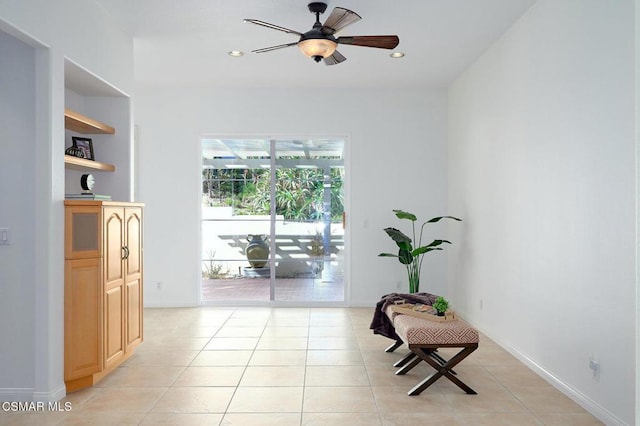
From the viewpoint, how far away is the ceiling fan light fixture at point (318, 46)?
12.1 ft

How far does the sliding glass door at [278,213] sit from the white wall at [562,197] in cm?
206

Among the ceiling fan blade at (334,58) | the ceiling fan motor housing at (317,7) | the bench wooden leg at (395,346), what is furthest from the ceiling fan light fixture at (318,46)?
the bench wooden leg at (395,346)

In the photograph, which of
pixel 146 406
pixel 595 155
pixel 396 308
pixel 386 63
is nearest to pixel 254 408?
pixel 146 406

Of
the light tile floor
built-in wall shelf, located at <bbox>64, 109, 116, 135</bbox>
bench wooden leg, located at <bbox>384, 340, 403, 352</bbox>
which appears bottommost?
the light tile floor

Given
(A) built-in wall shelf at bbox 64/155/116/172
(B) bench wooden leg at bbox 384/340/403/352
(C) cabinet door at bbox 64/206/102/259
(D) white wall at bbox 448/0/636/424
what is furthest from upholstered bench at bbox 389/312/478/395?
Result: (A) built-in wall shelf at bbox 64/155/116/172

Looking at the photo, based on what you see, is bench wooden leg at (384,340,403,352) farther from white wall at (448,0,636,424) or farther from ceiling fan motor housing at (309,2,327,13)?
ceiling fan motor housing at (309,2,327,13)

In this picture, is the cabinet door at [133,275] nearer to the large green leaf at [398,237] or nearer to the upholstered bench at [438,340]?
the upholstered bench at [438,340]

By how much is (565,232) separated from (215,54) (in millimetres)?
3823

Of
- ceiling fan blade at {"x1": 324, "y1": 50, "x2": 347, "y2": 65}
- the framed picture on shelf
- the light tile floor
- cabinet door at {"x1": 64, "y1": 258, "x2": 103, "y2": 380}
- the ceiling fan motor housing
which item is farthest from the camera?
the framed picture on shelf

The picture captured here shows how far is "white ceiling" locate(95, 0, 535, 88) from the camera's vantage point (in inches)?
159

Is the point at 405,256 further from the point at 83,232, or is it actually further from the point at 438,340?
the point at 83,232

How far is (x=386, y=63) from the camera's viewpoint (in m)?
5.57

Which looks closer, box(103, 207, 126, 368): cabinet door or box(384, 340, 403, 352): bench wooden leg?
box(103, 207, 126, 368): cabinet door

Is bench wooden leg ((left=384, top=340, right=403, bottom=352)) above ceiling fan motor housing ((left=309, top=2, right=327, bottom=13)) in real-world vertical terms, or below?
below
